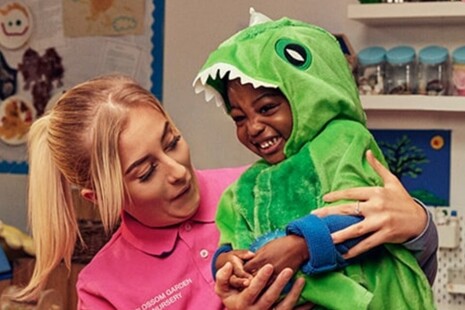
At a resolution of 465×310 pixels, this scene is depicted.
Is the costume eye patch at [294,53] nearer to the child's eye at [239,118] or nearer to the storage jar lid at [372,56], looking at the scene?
the child's eye at [239,118]

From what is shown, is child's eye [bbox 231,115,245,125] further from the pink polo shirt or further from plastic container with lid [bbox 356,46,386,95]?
plastic container with lid [bbox 356,46,386,95]

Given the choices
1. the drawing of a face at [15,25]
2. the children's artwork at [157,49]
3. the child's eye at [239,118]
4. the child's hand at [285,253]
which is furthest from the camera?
the drawing of a face at [15,25]

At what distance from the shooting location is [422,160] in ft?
8.55

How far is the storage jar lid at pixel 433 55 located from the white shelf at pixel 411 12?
9 cm

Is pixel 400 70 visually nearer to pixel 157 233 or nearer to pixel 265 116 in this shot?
pixel 157 233

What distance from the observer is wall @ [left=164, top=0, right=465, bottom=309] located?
2.57 meters

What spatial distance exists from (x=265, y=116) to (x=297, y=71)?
0.08 metres

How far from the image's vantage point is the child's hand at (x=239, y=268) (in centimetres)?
119

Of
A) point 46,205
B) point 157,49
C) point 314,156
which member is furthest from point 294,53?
point 157,49

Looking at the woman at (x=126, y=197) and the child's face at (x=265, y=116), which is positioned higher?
the child's face at (x=265, y=116)

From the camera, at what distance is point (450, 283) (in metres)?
2.51

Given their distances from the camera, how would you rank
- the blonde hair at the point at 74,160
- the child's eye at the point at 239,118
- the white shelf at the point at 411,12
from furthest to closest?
1. the white shelf at the point at 411,12
2. the blonde hair at the point at 74,160
3. the child's eye at the point at 239,118

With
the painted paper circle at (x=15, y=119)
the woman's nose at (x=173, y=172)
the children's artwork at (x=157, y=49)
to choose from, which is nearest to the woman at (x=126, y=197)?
the woman's nose at (x=173, y=172)

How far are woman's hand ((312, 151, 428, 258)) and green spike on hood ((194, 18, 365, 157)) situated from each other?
0.10m
